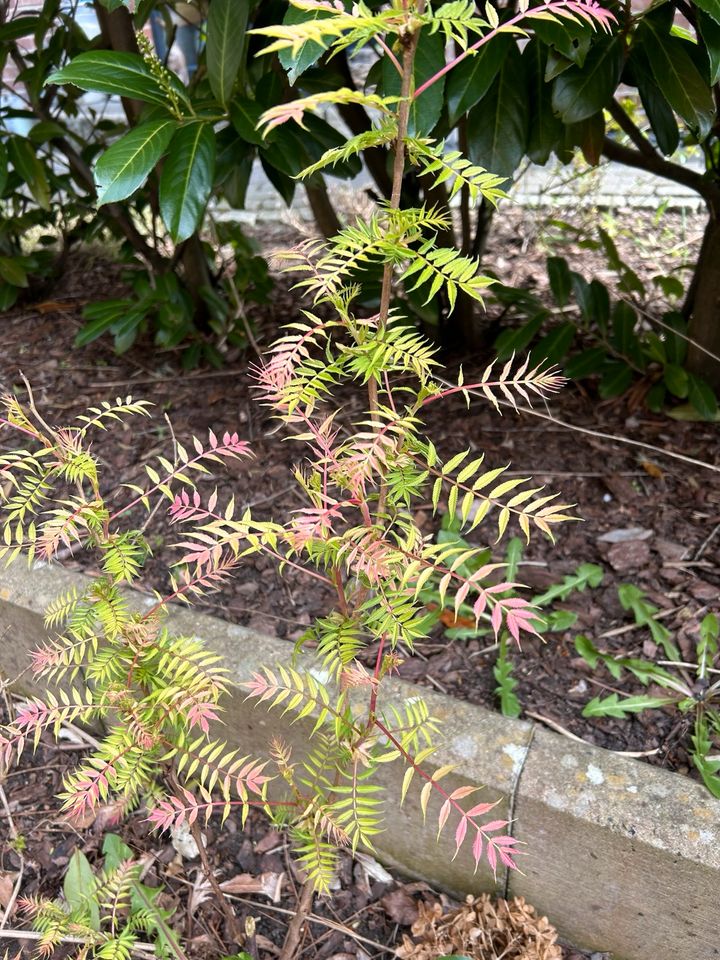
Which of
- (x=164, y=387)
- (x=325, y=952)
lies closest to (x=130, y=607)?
(x=325, y=952)

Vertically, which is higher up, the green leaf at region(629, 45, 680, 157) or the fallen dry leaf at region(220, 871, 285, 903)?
the green leaf at region(629, 45, 680, 157)

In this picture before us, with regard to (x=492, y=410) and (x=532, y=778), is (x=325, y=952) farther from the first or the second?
(x=492, y=410)

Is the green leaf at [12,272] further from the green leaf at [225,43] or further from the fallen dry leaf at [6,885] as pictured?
the fallen dry leaf at [6,885]

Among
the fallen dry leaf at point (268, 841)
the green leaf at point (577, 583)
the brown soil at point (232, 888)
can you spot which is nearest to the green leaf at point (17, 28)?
the brown soil at point (232, 888)

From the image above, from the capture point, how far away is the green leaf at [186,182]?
1451 mm

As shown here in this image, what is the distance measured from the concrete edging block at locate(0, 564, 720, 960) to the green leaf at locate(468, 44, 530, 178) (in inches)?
42.9

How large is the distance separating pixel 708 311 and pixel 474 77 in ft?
3.30

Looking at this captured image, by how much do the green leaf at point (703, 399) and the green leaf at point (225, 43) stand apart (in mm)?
1371

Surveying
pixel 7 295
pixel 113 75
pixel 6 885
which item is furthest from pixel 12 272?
pixel 6 885

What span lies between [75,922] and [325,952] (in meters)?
0.45

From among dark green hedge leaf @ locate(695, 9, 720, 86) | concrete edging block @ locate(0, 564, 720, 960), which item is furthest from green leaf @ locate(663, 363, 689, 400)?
concrete edging block @ locate(0, 564, 720, 960)

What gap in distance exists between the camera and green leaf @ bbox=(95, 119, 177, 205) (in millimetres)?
1306

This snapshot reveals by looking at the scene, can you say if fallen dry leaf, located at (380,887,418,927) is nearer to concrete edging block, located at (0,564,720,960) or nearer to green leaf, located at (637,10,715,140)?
concrete edging block, located at (0,564,720,960)

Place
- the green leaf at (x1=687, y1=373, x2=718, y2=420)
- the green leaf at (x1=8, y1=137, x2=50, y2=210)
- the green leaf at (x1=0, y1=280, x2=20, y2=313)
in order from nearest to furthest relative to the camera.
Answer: the green leaf at (x1=687, y1=373, x2=718, y2=420) → the green leaf at (x1=8, y1=137, x2=50, y2=210) → the green leaf at (x1=0, y1=280, x2=20, y2=313)
